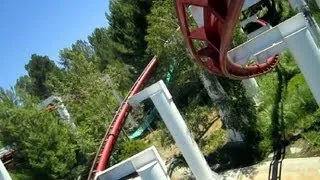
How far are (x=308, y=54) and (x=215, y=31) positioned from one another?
6.92 feet

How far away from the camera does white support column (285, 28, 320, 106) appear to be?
392 inches

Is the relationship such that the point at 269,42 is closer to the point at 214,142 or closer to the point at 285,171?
the point at 285,171

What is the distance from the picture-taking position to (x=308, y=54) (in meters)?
10.0

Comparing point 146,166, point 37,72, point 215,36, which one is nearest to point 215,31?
point 215,36

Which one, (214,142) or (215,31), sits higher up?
(215,31)

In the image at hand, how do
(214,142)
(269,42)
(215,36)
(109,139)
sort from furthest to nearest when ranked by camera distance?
(214,142) < (109,139) < (215,36) < (269,42)

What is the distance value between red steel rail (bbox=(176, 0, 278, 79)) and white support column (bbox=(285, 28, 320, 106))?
4.73 feet

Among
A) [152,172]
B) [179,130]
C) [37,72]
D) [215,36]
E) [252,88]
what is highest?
[37,72]

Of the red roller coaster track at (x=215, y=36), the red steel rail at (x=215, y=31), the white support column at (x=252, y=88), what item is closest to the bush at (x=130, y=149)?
the red roller coaster track at (x=215, y=36)

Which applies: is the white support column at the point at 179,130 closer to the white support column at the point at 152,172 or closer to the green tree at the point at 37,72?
the white support column at the point at 152,172

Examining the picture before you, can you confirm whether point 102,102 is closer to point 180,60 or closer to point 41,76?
point 180,60

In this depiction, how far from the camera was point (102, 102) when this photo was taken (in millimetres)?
24000

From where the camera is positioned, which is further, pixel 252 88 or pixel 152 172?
pixel 252 88

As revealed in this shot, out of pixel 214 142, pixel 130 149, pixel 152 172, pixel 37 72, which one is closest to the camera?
pixel 152 172
